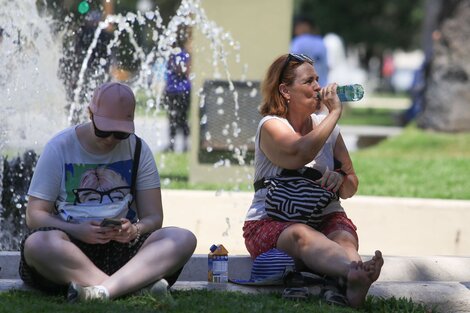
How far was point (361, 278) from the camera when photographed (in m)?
4.68

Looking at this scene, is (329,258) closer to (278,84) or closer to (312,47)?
(278,84)

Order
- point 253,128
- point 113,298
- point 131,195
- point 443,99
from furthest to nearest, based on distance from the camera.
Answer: point 443,99, point 253,128, point 131,195, point 113,298

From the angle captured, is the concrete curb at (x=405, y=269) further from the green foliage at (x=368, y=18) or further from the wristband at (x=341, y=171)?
the green foliage at (x=368, y=18)

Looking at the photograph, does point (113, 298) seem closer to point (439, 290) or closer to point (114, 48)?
point (439, 290)

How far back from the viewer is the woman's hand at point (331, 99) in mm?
5215

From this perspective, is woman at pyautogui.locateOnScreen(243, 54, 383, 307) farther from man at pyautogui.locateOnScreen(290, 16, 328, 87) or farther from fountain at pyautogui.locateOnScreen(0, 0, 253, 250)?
man at pyautogui.locateOnScreen(290, 16, 328, 87)

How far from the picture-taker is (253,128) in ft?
29.7

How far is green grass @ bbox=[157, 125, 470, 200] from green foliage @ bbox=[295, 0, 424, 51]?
83.7 feet

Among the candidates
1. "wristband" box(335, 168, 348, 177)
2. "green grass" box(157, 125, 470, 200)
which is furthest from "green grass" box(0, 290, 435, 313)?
"green grass" box(157, 125, 470, 200)

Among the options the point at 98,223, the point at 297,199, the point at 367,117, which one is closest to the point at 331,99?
the point at 297,199

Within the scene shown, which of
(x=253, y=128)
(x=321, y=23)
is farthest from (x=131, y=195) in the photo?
(x=321, y=23)

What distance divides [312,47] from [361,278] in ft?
26.9

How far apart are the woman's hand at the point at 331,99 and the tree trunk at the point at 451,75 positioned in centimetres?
880

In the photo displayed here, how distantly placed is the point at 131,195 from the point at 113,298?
0.54 meters
